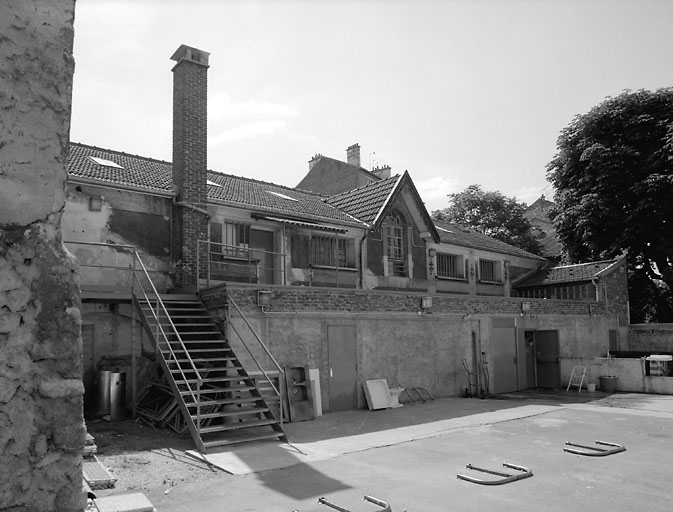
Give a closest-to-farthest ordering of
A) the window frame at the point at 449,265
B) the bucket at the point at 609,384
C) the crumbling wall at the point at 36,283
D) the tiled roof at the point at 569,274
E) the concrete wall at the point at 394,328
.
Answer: the crumbling wall at the point at 36,283
the concrete wall at the point at 394,328
the bucket at the point at 609,384
the window frame at the point at 449,265
the tiled roof at the point at 569,274

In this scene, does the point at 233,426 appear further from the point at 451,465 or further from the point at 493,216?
the point at 493,216

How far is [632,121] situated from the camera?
26172 millimetres

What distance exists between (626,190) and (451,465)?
2157 cm

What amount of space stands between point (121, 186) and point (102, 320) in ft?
11.0

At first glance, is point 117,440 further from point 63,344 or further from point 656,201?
point 656,201

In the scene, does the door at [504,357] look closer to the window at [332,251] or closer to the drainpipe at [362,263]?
the drainpipe at [362,263]

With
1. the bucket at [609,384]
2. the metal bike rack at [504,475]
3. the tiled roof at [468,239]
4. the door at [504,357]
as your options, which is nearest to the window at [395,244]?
the tiled roof at [468,239]

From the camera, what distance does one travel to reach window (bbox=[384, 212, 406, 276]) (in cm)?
2089

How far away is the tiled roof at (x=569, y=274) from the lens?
930 inches

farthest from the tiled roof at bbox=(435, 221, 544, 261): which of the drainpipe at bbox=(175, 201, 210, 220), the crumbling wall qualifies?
the crumbling wall

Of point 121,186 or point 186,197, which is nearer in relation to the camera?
point 121,186

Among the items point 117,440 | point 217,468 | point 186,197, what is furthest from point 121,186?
point 217,468

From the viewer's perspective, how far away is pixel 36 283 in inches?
101

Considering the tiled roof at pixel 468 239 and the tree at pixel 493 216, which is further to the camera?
the tree at pixel 493 216
